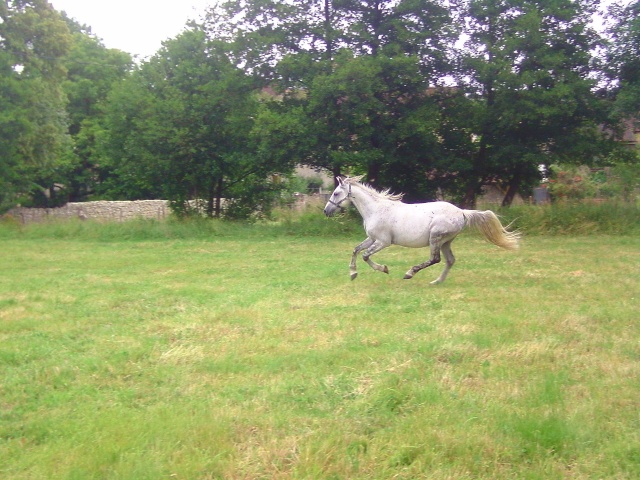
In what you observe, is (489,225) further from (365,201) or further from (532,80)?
(532,80)

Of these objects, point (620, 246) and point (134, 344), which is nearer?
point (134, 344)

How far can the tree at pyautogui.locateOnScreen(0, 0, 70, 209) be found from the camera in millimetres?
27734

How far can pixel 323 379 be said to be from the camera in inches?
231

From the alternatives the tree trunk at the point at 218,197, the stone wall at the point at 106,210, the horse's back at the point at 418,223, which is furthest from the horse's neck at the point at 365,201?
the stone wall at the point at 106,210

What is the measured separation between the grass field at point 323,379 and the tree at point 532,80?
40.6 ft

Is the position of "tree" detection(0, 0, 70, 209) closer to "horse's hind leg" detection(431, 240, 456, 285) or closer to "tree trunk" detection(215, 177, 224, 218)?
"tree trunk" detection(215, 177, 224, 218)

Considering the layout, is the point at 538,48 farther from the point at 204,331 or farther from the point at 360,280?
the point at 204,331

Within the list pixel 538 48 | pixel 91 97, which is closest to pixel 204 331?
pixel 538 48

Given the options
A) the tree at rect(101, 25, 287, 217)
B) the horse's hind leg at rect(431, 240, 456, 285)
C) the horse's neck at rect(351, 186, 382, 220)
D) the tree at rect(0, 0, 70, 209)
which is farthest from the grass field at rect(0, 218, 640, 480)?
the tree at rect(0, 0, 70, 209)

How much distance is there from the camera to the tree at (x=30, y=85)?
91.0 feet

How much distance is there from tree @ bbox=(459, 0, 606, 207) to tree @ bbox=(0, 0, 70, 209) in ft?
57.7

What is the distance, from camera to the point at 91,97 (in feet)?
129

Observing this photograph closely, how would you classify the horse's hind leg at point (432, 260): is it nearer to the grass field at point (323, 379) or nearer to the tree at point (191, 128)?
the grass field at point (323, 379)

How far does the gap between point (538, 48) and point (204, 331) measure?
19344 mm
